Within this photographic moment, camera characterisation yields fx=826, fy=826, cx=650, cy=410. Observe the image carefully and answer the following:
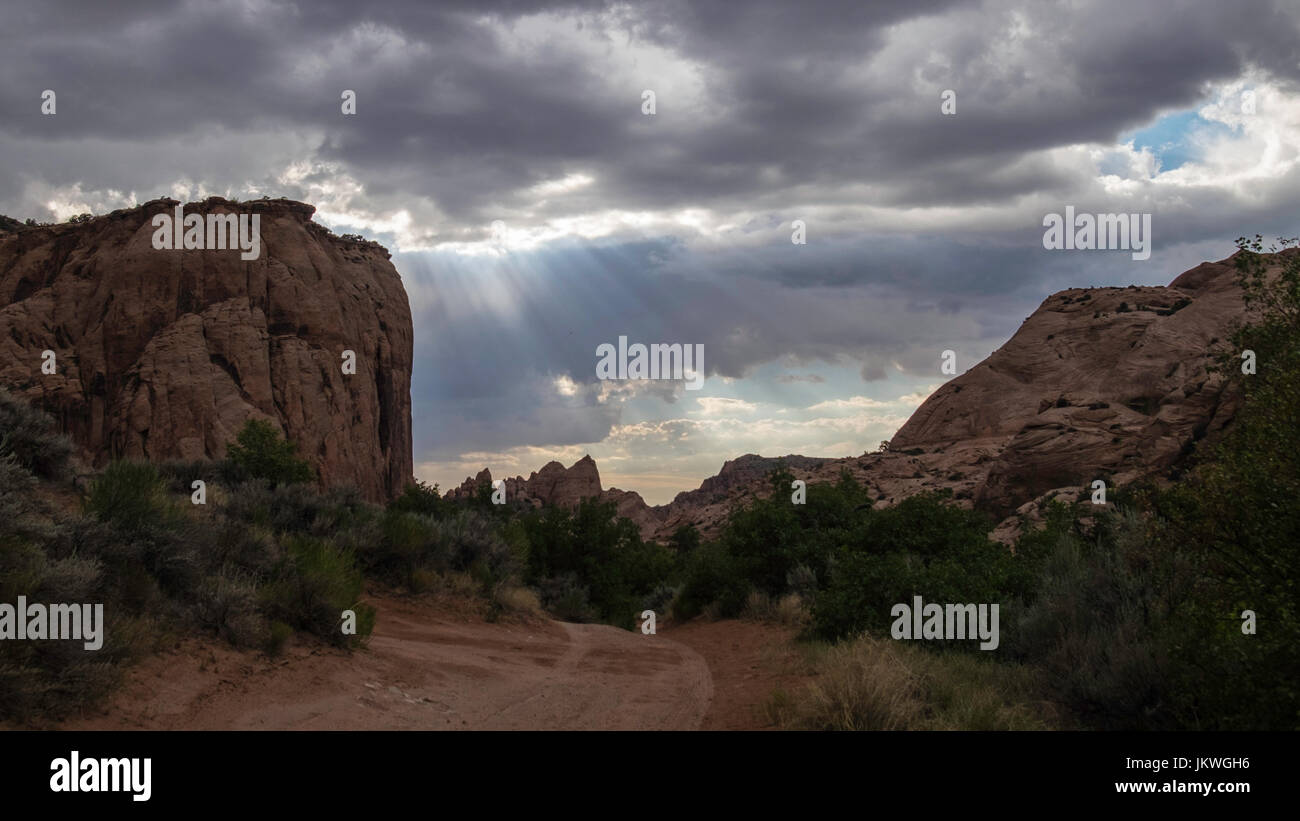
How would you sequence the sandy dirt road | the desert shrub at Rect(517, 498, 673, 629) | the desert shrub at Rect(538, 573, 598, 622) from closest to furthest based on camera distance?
the sandy dirt road, the desert shrub at Rect(538, 573, 598, 622), the desert shrub at Rect(517, 498, 673, 629)

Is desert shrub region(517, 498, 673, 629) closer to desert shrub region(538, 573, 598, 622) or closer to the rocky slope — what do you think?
desert shrub region(538, 573, 598, 622)

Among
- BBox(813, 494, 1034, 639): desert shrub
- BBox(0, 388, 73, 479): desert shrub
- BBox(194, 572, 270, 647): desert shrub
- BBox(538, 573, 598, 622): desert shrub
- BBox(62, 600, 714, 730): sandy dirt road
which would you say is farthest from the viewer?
BBox(538, 573, 598, 622): desert shrub

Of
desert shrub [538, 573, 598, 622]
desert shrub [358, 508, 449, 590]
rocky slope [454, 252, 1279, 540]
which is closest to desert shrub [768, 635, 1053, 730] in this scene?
Answer: desert shrub [358, 508, 449, 590]

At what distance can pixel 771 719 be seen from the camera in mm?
8914

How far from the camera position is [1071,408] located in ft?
155

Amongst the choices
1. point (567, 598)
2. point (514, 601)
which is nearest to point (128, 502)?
point (514, 601)

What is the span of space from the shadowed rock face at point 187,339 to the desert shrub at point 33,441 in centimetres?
3553

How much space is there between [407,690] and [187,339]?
176 feet

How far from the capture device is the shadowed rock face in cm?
5353

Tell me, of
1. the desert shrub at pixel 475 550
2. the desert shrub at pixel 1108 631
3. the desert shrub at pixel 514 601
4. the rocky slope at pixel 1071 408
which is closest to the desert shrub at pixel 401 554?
the desert shrub at pixel 475 550

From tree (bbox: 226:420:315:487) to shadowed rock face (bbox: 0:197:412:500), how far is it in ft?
52.4
